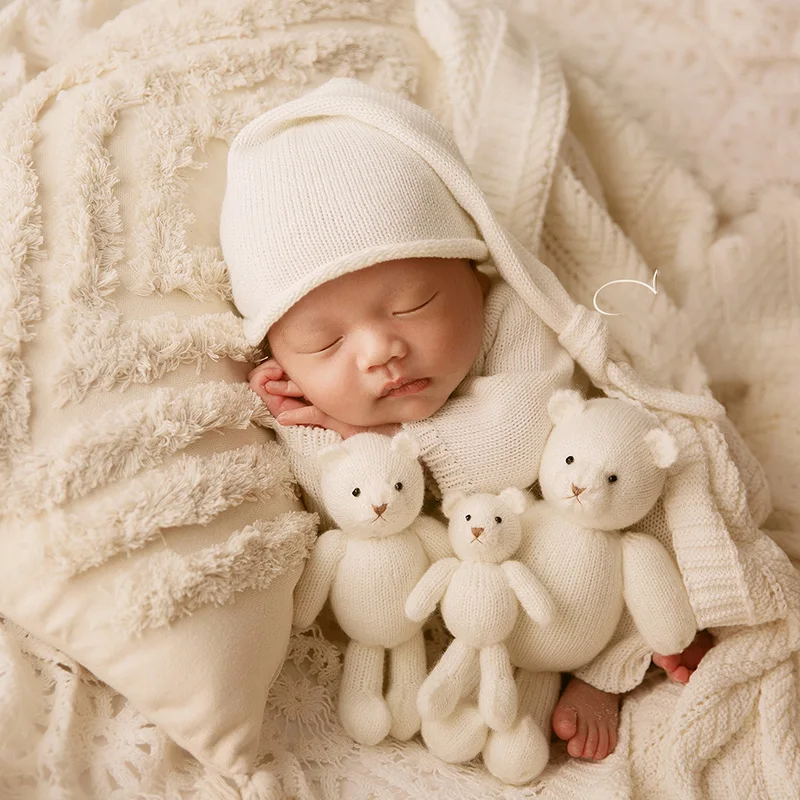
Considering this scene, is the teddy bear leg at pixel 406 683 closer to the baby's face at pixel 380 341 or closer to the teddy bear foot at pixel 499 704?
the teddy bear foot at pixel 499 704

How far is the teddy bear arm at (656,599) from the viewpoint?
114 centimetres

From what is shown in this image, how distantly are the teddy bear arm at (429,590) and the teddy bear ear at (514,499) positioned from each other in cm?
11

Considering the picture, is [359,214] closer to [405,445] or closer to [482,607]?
[405,445]

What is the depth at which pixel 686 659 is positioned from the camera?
124cm

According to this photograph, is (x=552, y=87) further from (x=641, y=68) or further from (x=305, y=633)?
(x=305, y=633)

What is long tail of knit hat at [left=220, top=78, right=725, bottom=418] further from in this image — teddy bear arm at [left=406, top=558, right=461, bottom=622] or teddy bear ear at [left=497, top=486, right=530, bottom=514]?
teddy bear arm at [left=406, top=558, right=461, bottom=622]

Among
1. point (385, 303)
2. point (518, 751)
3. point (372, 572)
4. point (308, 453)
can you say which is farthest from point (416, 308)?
point (518, 751)

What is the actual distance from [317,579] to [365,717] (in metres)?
0.18

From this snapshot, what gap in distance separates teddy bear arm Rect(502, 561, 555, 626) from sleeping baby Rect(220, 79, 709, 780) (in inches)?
6.0

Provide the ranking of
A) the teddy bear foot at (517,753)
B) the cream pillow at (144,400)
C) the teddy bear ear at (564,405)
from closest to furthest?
the cream pillow at (144,400)
the teddy bear foot at (517,753)
the teddy bear ear at (564,405)

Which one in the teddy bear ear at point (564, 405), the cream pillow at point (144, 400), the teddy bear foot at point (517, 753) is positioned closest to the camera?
the cream pillow at point (144, 400)

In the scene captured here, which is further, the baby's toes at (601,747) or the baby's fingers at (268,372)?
the baby's fingers at (268,372)

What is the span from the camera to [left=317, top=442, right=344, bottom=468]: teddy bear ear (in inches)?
45.3

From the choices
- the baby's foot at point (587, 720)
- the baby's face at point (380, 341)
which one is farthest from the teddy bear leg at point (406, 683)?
the baby's face at point (380, 341)
